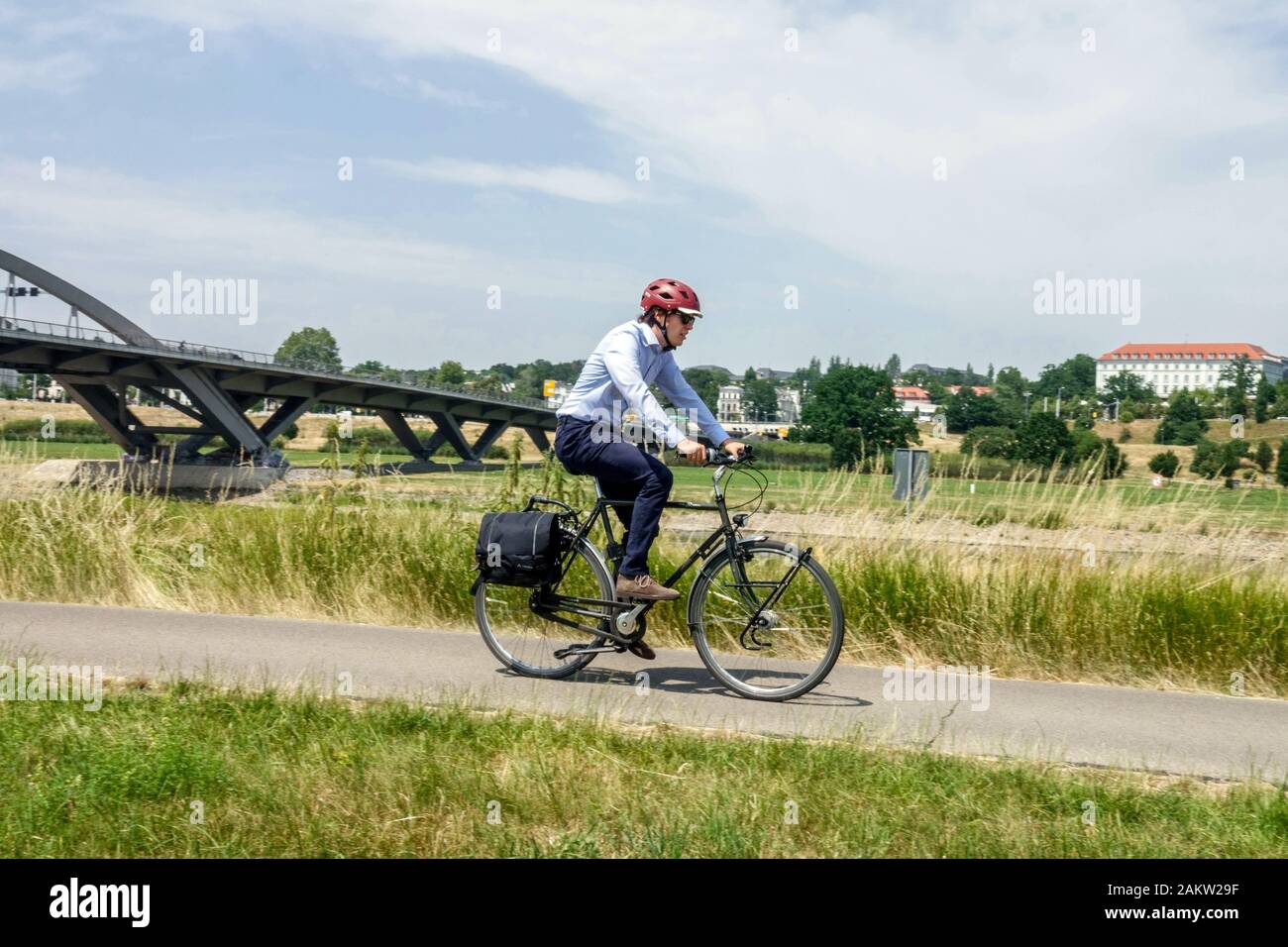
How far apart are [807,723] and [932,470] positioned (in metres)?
4.89

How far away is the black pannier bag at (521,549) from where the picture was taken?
21.1 ft

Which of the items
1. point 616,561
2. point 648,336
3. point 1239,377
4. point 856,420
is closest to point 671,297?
point 648,336

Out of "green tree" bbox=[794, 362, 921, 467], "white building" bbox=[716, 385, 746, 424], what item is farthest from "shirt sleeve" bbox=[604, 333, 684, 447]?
"green tree" bbox=[794, 362, 921, 467]

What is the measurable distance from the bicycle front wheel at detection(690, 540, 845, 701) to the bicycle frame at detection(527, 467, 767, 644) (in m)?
0.04

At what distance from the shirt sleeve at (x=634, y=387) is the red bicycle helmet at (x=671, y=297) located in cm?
22

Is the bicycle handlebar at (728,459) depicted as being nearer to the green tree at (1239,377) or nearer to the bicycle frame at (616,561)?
the bicycle frame at (616,561)

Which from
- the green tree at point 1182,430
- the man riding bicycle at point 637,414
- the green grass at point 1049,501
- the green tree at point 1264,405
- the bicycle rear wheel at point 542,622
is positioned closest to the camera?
the man riding bicycle at point 637,414

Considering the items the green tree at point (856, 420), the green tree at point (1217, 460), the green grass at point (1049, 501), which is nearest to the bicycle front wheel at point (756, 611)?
the green grass at point (1049, 501)

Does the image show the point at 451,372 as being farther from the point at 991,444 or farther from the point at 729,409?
the point at 991,444

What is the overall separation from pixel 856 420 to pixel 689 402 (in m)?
11.7

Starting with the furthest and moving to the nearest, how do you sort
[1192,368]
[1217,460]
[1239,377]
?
[1192,368] → [1239,377] → [1217,460]

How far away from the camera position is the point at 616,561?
6.39 m
